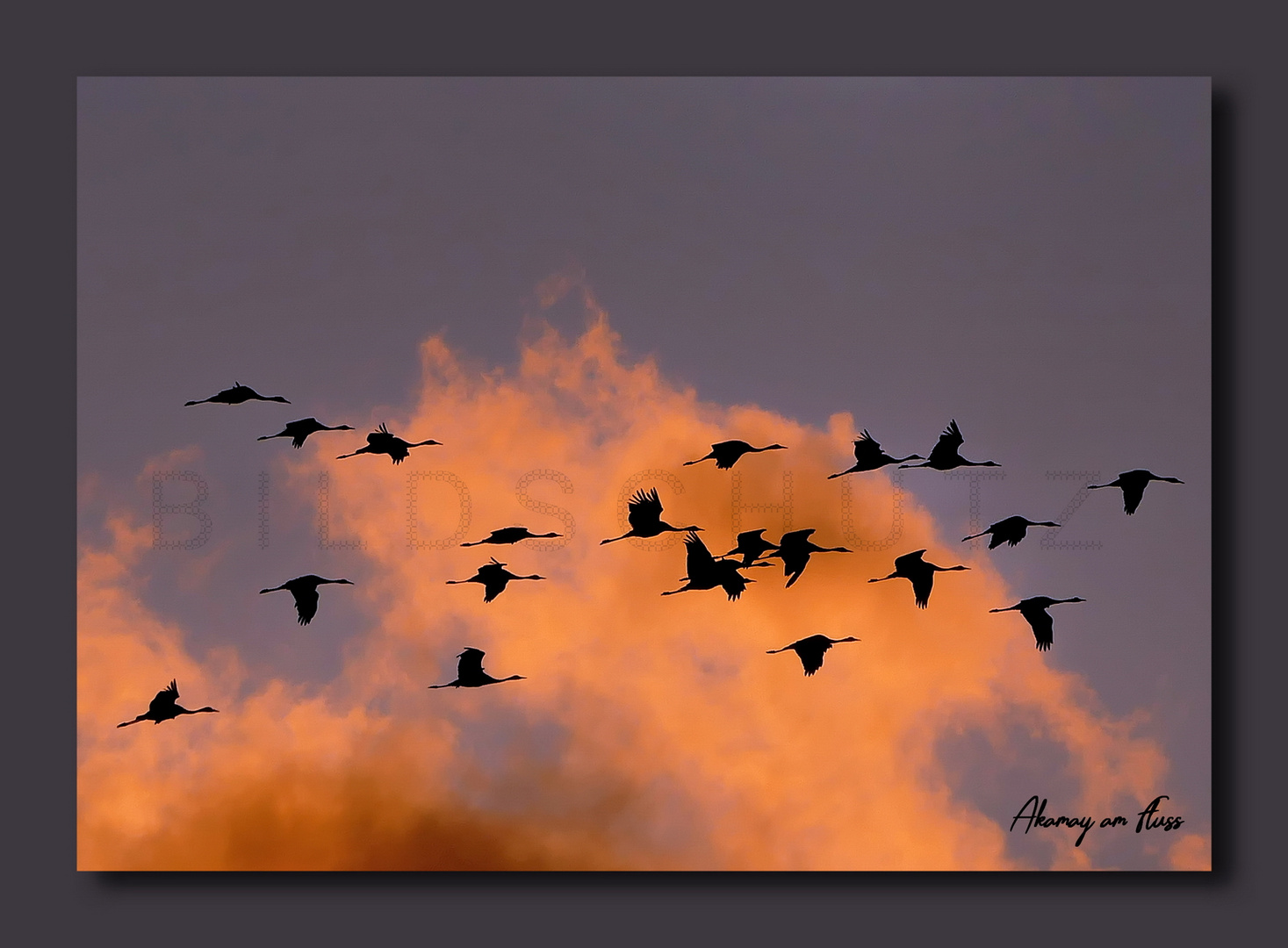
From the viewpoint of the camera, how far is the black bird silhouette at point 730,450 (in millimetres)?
2371

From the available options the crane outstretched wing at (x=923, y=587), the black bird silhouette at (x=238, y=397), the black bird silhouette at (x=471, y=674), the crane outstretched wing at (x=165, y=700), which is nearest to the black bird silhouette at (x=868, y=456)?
the crane outstretched wing at (x=923, y=587)

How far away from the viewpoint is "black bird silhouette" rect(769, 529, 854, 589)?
2.37 m

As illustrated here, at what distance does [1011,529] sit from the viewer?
2361 millimetres

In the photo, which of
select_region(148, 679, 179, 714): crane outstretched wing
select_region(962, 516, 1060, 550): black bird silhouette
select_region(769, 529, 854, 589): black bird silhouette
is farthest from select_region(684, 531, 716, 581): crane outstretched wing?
select_region(148, 679, 179, 714): crane outstretched wing

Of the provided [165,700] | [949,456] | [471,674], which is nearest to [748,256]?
[949,456]

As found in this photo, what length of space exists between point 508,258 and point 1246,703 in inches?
83.0

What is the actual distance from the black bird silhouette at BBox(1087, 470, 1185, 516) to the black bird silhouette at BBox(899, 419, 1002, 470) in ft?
0.93

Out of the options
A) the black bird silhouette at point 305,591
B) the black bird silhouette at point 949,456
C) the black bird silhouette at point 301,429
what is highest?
the black bird silhouette at point 301,429

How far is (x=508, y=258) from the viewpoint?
7.84 feet

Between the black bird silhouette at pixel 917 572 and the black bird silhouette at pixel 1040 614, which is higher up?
the black bird silhouette at pixel 917 572

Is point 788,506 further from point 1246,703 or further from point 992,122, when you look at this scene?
point 1246,703

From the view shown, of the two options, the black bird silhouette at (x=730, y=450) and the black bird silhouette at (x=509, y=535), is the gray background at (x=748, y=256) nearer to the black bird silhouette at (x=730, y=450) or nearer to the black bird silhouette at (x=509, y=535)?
the black bird silhouette at (x=730, y=450)

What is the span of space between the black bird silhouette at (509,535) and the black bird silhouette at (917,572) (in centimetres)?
82

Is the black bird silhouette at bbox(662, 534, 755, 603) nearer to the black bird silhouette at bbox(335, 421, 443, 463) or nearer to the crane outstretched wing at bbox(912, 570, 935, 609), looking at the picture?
the crane outstretched wing at bbox(912, 570, 935, 609)
